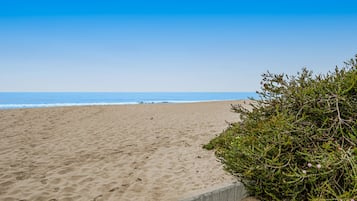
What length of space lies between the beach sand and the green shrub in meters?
0.38

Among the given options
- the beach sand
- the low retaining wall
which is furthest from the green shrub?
the beach sand

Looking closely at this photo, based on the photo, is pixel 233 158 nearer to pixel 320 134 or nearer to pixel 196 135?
pixel 320 134

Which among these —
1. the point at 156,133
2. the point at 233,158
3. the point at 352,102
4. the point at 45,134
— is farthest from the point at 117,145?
the point at 352,102

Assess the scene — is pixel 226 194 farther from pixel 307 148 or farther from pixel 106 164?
pixel 106 164

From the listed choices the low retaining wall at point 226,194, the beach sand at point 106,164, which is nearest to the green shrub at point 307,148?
the low retaining wall at point 226,194

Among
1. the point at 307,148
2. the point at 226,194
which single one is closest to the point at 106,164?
the point at 226,194

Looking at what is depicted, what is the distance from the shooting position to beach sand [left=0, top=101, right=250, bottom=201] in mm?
4922

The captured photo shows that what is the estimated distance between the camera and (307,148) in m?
2.54

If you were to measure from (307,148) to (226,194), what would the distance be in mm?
729

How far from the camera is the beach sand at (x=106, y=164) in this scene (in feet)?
16.1

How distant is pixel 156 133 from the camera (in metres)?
11.3

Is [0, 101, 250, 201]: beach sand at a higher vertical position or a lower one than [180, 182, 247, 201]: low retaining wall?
lower

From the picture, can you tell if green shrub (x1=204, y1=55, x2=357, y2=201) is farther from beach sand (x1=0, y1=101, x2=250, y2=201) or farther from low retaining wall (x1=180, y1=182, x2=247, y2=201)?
beach sand (x1=0, y1=101, x2=250, y2=201)

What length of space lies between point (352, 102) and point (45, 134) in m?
10.8
